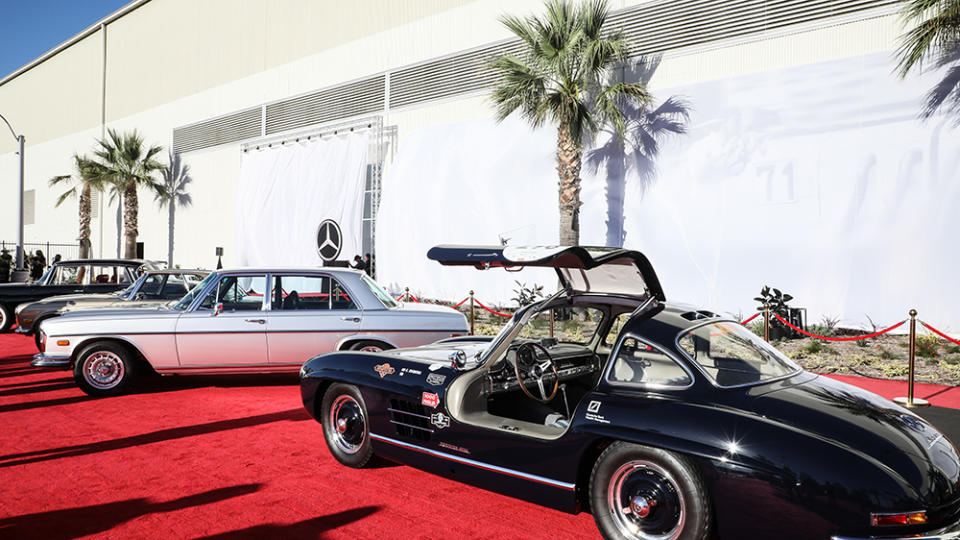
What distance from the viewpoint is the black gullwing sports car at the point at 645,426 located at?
2592 mm

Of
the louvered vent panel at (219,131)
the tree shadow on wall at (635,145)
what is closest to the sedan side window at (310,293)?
the tree shadow on wall at (635,145)

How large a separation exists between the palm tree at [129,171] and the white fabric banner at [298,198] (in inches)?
263

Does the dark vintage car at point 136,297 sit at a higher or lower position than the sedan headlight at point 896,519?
higher

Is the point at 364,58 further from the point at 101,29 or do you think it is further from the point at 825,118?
the point at 101,29

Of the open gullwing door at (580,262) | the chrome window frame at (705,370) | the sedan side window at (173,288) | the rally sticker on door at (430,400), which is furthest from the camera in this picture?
A: the sedan side window at (173,288)

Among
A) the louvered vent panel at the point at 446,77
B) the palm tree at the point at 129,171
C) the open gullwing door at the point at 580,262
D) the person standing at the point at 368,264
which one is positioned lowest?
the open gullwing door at the point at 580,262

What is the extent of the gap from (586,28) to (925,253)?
7.94 meters

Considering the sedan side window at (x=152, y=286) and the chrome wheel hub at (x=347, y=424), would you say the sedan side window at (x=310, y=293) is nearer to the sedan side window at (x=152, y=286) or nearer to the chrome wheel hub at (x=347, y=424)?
the chrome wheel hub at (x=347, y=424)

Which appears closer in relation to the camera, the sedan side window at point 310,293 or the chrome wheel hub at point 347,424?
the chrome wheel hub at point 347,424

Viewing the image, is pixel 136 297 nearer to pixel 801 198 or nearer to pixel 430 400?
pixel 430 400

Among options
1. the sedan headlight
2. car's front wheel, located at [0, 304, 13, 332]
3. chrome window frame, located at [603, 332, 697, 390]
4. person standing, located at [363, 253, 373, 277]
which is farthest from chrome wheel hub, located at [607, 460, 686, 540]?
person standing, located at [363, 253, 373, 277]

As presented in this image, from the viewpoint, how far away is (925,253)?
11.1 metres

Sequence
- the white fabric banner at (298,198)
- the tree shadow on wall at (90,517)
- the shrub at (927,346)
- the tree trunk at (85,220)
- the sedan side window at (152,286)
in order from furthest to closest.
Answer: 1. the tree trunk at (85,220)
2. the white fabric banner at (298,198)
3. the shrub at (927,346)
4. the sedan side window at (152,286)
5. the tree shadow on wall at (90,517)

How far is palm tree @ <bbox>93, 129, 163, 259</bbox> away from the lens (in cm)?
2717
